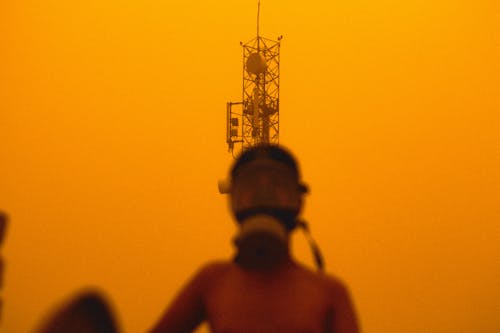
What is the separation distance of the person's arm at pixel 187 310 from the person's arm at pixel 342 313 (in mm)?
199

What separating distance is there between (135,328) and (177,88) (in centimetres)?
95

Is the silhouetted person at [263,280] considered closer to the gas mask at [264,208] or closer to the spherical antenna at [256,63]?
the gas mask at [264,208]

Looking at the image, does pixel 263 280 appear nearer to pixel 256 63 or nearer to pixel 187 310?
pixel 187 310

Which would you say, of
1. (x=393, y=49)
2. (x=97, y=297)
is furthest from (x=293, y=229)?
(x=393, y=49)

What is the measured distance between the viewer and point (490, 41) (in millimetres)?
1992

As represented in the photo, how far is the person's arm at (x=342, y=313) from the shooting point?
0.71 metres

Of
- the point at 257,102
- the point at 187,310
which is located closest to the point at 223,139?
the point at 257,102

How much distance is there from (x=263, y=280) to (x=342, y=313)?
0.12 m

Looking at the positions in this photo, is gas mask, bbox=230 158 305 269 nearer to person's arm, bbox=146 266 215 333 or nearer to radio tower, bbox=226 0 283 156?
person's arm, bbox=146 266 215 333

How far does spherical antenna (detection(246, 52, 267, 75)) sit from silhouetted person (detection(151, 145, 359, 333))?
3.73 ft

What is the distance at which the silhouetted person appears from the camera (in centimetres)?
69

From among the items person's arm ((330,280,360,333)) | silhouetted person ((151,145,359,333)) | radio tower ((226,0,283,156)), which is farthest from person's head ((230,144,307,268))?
radio tower ((226,0,283,156))

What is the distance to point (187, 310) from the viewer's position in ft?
2.54

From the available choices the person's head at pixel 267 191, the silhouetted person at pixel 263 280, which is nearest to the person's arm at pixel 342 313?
the silhouetted person at pixel 263 280
